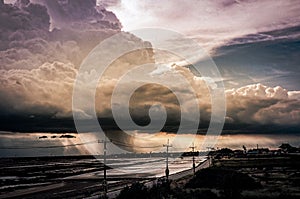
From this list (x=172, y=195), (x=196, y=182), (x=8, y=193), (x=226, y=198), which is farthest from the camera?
(x=8, y=193)

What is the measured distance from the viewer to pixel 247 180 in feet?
188

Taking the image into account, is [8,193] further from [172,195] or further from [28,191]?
[172,195]

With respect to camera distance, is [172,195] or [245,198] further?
[172,195]

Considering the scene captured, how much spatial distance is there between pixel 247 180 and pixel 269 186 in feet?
14.2

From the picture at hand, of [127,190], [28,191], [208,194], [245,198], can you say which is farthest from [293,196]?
[28,191]

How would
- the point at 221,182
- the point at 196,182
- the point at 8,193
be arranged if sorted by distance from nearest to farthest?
1. the point at 221,182
2. the point at 196,182
3. the point at 8,193

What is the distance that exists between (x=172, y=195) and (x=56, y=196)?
22780mm

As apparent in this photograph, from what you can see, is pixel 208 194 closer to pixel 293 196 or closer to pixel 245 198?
pixel 245 198

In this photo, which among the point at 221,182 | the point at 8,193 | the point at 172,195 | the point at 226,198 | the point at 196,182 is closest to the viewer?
the point at 226,198

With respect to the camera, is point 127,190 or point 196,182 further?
point 196,182

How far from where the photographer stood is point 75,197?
5772cm

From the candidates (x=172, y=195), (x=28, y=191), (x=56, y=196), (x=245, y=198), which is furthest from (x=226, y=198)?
(x=28, y=191)

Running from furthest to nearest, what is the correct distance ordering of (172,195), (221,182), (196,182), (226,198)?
(196,182)
(221,182)
(172,195)
(226,198)

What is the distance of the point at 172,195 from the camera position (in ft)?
162
